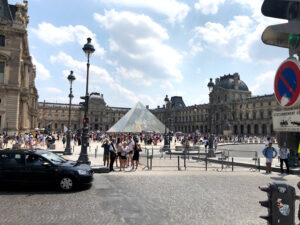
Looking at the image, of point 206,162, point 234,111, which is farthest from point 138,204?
point 234,111

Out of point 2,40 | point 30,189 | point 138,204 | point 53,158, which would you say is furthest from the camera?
point 2,40

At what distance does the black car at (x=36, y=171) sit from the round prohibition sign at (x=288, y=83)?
6486mm

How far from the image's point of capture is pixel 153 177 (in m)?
10.1

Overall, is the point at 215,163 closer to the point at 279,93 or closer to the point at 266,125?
the point at 279,93

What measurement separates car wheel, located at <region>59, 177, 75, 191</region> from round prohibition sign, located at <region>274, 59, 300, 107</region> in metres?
6.61

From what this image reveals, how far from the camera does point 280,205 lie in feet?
9.84

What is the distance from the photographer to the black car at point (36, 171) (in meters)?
7.41

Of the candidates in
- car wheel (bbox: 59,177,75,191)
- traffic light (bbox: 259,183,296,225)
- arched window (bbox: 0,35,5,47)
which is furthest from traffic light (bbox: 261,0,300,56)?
arched window (bbox: 0,35,5,47)

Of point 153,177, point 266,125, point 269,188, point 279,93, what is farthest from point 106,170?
point 266,125

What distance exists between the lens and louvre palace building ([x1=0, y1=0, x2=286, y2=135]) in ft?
99.4

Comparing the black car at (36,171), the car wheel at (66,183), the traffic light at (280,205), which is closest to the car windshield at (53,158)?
the black car at (36,171)

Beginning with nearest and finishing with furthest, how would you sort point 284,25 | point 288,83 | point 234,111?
point 284,25, point 288,83, point 234,111

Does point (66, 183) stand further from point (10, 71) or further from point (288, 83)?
point (10, 71)

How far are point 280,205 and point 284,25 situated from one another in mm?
2068
